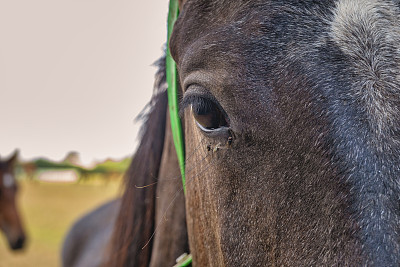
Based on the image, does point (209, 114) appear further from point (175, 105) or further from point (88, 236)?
point (88, 236)

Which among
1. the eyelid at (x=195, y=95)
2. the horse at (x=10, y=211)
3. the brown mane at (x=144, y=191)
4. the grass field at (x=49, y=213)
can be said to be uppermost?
the eyelid at (x=195, y=95)

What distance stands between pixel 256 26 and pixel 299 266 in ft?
2.03

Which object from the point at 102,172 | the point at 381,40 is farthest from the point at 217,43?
the point at 102,172

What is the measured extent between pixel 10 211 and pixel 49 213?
1268 centimetres

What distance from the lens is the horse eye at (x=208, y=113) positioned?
1.20 metres

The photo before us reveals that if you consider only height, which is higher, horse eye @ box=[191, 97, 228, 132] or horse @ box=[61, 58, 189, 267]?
horse eye @ box=[191, 97, 228, 132]

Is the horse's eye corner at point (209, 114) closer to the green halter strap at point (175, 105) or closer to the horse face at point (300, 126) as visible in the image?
the horse face at point (300, 126)

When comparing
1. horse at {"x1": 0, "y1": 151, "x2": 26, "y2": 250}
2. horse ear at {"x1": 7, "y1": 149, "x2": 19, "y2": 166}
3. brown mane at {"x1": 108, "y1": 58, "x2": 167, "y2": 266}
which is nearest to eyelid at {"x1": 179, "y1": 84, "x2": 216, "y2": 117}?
brown mane at {"x1": 108, "y1": 58, "x2": 167, "y2": 266}

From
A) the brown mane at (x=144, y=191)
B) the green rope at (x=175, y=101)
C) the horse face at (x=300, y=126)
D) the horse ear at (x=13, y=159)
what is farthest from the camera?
the horse ear at (x=13, y=159)

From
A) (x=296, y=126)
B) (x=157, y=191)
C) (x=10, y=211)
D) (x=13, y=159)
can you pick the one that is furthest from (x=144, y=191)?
(x=13, y=159)

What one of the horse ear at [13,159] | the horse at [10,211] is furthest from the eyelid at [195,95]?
the horse ear at [13,159]

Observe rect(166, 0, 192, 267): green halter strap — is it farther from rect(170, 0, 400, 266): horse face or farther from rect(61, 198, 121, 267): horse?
rect(61, 198, 121, 267): horse

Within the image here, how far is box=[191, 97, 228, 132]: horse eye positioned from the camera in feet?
3.93

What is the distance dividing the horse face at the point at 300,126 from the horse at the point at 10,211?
8.85 meters
